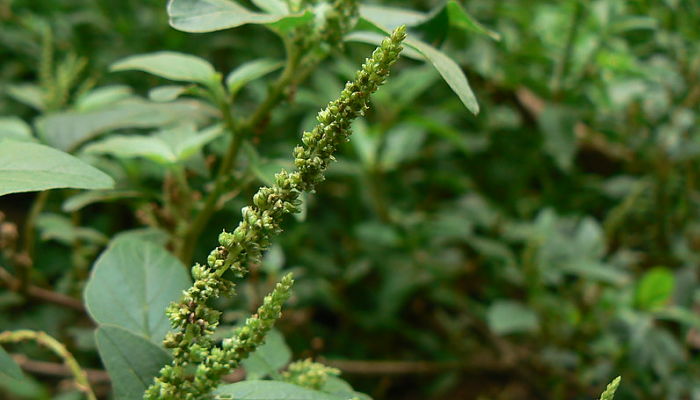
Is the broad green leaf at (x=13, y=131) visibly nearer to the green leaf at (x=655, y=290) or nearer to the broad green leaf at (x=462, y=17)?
the broad green leaf at (x=462, y=17)

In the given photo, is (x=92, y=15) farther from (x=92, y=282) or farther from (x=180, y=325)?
(x=180, y=325)

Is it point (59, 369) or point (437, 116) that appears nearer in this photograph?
point (59, 369)

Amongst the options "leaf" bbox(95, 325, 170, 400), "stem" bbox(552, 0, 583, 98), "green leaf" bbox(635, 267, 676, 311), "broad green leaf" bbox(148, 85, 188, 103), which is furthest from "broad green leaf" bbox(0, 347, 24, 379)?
"stem" bbox(552, 0, 583, 98)

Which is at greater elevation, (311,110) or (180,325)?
(311,110)

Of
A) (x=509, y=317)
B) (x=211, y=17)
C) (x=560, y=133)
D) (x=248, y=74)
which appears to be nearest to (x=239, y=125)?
(x=248, y=74)

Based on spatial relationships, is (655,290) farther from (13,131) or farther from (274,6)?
(13,131)

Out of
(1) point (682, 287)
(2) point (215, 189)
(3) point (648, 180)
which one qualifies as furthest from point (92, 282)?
(3) point (648, 180)
